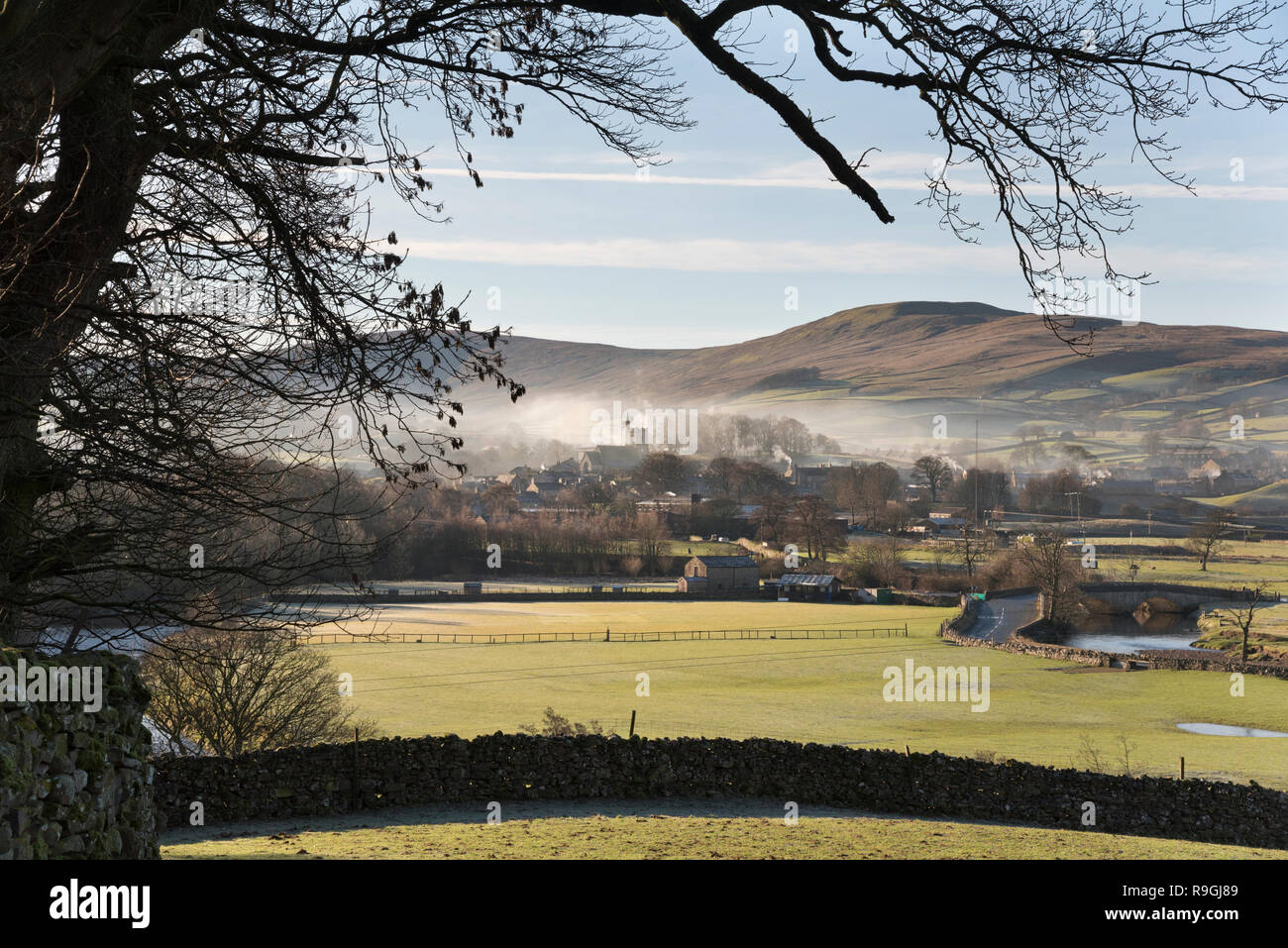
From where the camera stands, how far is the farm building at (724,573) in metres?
90.6

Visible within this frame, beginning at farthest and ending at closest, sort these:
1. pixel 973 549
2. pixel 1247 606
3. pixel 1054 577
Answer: pixel 973 549
pixel 1247 606
pixel 1054 577

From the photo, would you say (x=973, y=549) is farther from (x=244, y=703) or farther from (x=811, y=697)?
(x=244, y=703)

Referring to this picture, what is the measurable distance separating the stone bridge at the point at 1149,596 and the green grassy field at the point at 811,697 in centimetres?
2760

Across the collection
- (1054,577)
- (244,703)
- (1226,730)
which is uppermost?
(244,703)

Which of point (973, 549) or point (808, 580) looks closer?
point (808, 580)

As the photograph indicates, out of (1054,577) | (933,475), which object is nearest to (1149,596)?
(1054,577)

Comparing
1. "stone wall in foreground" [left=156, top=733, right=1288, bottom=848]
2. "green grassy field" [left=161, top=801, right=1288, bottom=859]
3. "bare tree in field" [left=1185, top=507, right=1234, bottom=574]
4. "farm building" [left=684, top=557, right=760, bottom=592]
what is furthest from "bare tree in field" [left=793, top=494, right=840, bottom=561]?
"green grassy field" [left=161, top=801, right=1288, bottom=859]

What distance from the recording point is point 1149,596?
89375 mm

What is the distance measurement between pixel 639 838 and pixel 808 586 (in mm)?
77565

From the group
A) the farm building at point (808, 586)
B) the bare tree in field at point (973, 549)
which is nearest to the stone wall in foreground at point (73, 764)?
the farm building at point (808, 586)

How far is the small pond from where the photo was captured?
1485 inches

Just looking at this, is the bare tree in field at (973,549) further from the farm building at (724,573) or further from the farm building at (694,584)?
the farm building at (694,584)
